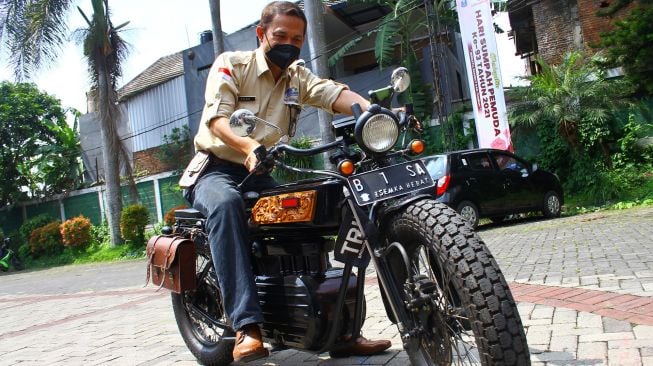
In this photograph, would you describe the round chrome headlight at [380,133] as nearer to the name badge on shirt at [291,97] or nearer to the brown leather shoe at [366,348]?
the name badge on shirt at [291,97]

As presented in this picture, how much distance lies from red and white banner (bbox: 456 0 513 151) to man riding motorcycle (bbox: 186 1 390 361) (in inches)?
454

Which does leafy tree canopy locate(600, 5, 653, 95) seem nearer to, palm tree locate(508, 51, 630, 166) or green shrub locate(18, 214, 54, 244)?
palm tree locate(508, 51, 630, 166)

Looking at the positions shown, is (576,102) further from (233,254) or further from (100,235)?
(100,235)

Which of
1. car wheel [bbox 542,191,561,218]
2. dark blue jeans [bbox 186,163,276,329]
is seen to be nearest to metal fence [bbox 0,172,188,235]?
car wheel [bbox 542,191,561,218]

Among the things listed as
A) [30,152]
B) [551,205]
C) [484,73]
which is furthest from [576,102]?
[30,152]

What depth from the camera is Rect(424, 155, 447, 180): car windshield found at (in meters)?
11.2

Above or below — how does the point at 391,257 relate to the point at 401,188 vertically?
below

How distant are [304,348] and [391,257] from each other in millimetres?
733

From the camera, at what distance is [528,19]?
2659cm

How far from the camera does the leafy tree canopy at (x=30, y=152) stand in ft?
89.4

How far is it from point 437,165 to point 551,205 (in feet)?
11.3

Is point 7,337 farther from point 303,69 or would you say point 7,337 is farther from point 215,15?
point 215,15

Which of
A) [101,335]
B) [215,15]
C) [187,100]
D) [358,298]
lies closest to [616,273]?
[358,298]

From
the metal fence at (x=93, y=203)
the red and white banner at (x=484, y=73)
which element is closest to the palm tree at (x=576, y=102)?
the red and white banner at (x=484, y=73)
